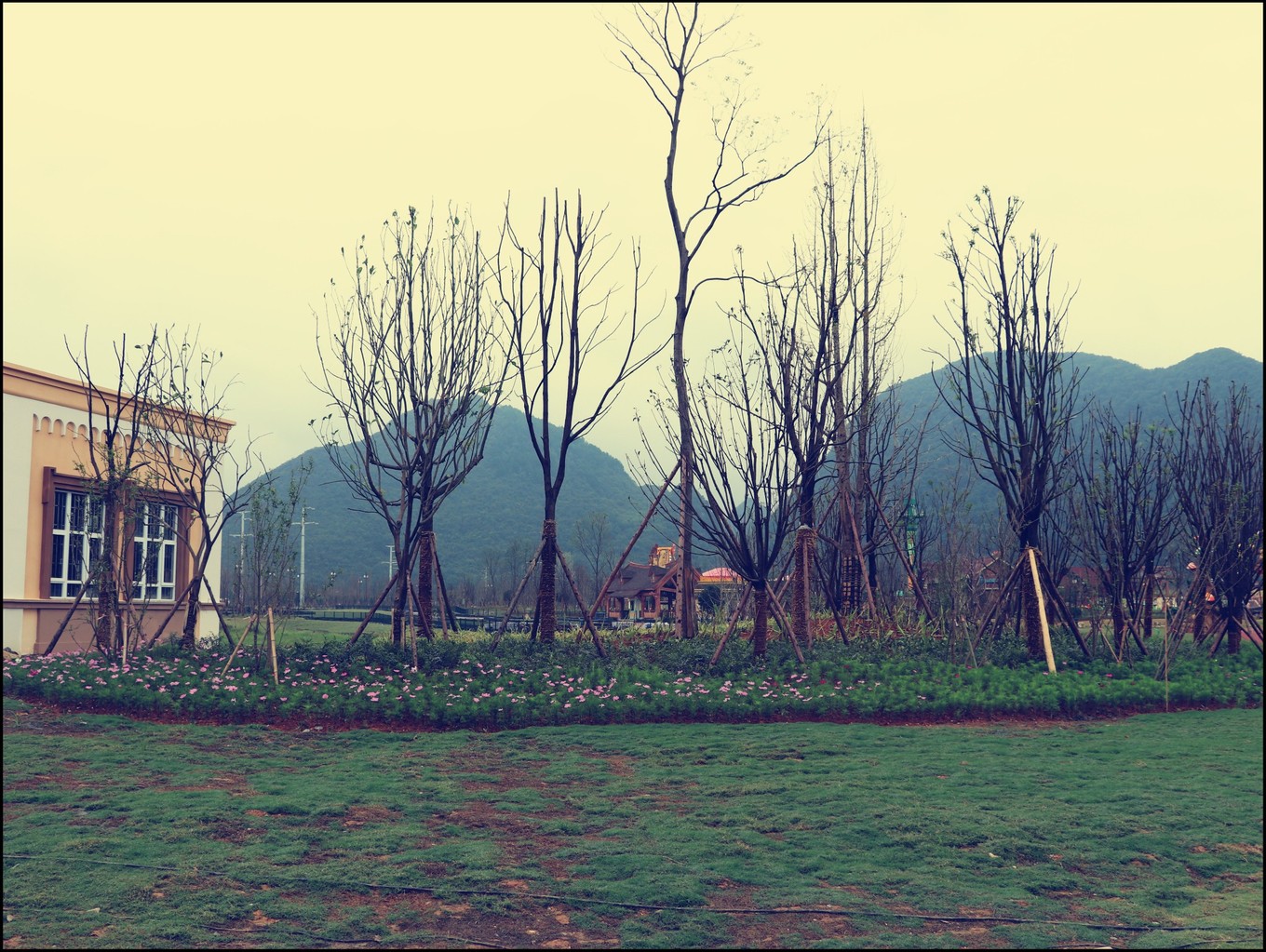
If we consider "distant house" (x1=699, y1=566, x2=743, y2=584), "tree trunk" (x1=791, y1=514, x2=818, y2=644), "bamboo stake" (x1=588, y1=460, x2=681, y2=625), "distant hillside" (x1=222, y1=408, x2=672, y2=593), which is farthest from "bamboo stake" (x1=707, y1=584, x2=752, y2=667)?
"distant hillside" (x1=222, y1=408, x2=672, y2=593)

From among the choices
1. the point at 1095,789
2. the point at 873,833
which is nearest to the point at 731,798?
the point at 873,833

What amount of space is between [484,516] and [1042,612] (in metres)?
73.8

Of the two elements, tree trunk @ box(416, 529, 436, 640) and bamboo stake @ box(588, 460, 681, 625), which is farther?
tree trunk @ box(416, 529, 436, 640)

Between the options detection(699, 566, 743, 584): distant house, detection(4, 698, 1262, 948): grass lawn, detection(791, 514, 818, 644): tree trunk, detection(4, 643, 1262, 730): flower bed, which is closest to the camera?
detection(4, 698, 1262, 948): grass lawn

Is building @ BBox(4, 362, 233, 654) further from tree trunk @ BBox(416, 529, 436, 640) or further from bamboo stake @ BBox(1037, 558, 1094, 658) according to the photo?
bamboo stake @ BBox(1037, 558, 1094, 658)

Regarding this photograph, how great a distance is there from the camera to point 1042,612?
12570 millimetres

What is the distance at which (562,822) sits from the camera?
624cm

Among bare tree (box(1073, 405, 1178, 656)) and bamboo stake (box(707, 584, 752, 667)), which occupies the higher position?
Answer: bare tree (box(1073, 405, 1178, 656))

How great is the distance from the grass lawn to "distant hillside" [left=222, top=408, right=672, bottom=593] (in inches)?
2149

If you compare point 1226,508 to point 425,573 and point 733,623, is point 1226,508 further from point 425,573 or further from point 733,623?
point 425,573

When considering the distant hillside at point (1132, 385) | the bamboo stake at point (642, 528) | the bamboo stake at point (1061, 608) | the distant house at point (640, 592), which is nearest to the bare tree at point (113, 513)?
the bamboo stake at point (642, 528)

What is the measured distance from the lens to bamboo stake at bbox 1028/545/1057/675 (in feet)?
40.2

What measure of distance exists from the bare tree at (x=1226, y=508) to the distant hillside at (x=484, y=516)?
48103mm

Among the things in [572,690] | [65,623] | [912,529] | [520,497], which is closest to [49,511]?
[65,623]
